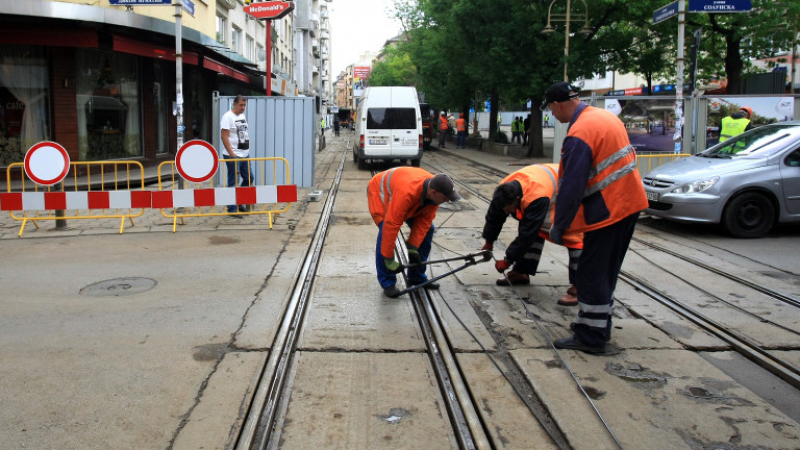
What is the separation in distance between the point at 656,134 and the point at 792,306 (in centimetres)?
933

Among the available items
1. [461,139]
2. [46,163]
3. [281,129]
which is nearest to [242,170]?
[281,129]

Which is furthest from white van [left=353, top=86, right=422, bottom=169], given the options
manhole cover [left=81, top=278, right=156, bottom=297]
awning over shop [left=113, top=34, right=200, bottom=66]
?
manhole cover [left=81, top=278, right=156, bottom=297]

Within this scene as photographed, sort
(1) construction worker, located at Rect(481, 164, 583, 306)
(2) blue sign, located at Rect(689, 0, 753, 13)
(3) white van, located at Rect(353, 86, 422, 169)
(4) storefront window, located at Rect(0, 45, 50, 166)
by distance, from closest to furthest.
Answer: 1. (1) construction worker, located at Rect(481, 164, 583, 306)
2. (2) blue sign, located at Rect(689, 0, 753, 13)
3. (4) storefront window, located at Rect(0, 45, 50, 166)
4. (3) white van, located at Rect(353, 86, 422, 169)

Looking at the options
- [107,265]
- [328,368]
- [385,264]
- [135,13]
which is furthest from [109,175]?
[328,368]

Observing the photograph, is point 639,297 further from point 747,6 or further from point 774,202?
point 747,6

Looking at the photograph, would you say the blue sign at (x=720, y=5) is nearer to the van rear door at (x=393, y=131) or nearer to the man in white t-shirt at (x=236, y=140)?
the man in white t-shirt at (x=236, y=140)

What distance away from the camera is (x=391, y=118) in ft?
62.6

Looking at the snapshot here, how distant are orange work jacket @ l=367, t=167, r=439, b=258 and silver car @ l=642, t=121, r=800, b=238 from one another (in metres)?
4.80

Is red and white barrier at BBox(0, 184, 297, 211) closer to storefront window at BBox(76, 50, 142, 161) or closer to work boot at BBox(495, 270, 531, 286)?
work boot at BBox(495, 270, 531, 286)

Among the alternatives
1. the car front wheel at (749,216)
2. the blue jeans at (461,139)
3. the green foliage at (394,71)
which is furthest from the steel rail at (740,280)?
the green foliage at (394,71)

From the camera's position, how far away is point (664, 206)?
29.9 feet

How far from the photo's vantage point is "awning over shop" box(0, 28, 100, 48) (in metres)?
13.2

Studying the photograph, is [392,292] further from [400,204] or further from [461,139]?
[461,139]

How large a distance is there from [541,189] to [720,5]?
8.40 meters
